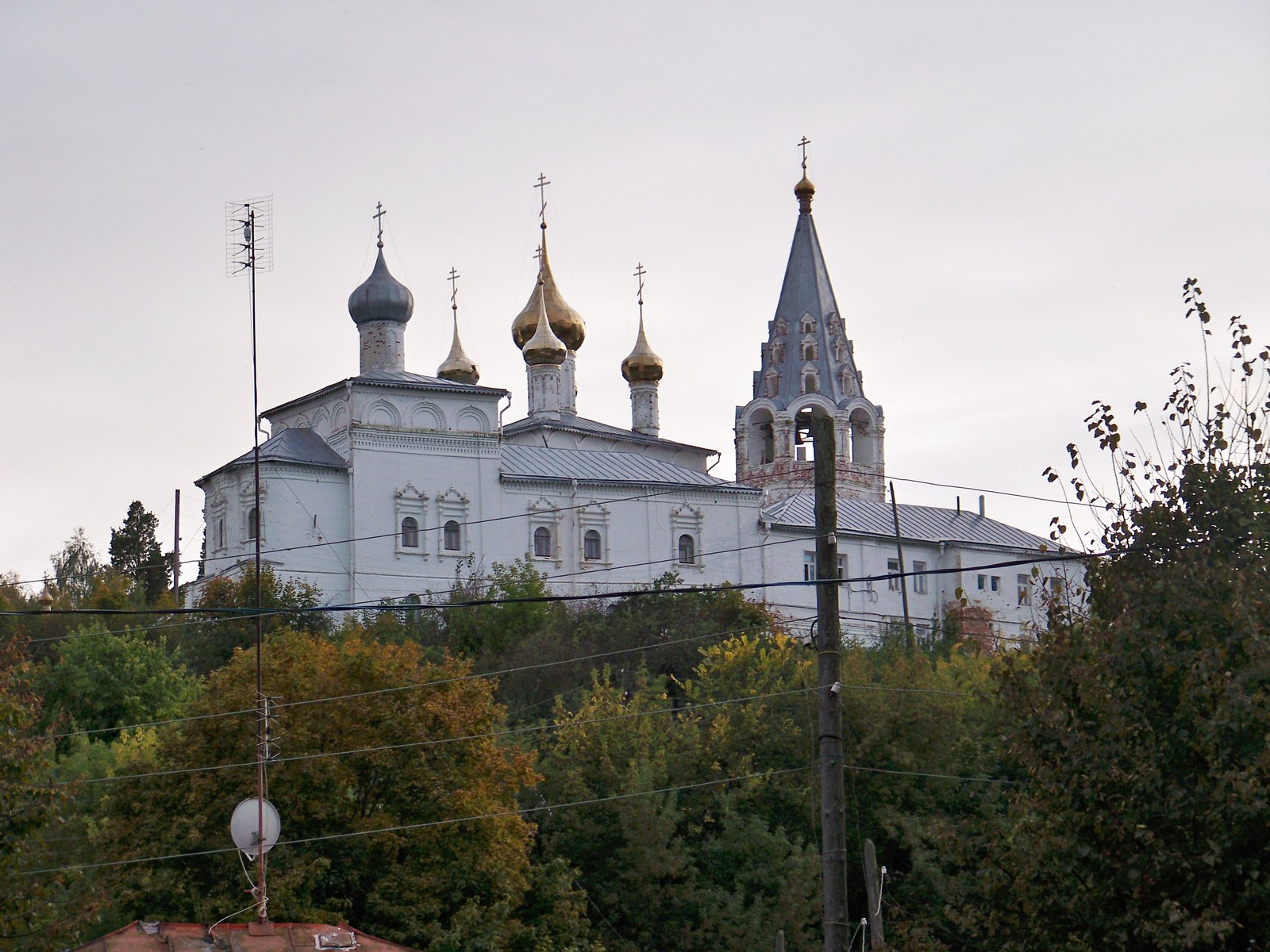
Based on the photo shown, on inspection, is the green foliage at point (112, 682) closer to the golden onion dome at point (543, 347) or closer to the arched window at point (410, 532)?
the arched window at point (410, 532)

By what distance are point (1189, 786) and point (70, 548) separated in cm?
6313

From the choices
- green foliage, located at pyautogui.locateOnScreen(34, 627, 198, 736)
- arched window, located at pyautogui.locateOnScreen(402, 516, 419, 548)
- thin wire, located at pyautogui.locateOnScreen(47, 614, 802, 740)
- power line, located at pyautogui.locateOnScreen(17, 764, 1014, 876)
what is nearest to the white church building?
arched window, located at pyautogui.locateOnScreen(402, 516, 419, 548)

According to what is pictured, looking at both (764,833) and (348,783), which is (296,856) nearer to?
(348,783)

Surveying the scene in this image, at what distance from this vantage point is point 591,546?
180 feet

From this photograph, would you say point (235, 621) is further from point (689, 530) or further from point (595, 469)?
point (689, 530)

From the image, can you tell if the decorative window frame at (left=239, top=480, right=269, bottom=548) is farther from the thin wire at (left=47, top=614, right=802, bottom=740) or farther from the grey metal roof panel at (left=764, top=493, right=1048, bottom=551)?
the grey metal roof panel at (left=764, top=493, right=1048, bottom=551)

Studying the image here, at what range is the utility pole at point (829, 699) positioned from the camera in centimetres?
1486

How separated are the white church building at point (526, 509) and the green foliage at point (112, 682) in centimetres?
426

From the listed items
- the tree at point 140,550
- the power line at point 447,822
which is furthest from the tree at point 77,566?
the power line at point 447,822

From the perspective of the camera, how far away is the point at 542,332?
221 ft

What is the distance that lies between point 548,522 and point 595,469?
3149 millimetres

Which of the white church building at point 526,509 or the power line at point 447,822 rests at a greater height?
the white church building at point 526,509

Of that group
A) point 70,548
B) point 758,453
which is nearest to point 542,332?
point 758,453

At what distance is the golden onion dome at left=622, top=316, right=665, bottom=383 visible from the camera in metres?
71.9
